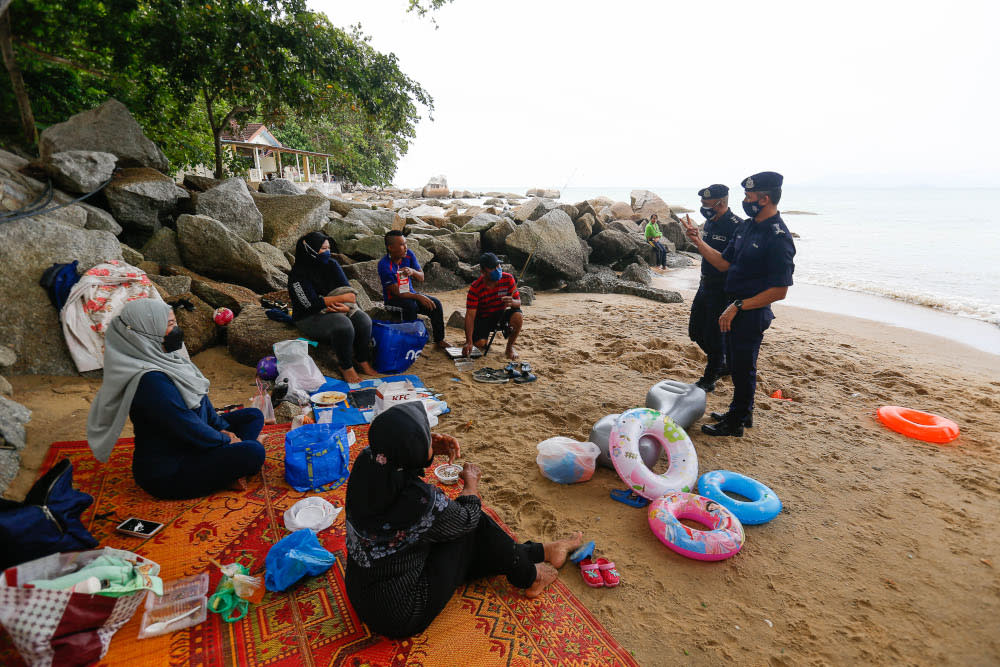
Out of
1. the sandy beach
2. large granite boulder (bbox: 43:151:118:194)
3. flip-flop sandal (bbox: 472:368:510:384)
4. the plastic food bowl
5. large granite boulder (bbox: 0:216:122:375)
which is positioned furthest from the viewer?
large granite boulder (bbox: 43:151:118:194)

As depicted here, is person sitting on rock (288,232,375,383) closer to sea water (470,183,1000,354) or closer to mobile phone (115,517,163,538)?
mobile phone (115,517,163,538)

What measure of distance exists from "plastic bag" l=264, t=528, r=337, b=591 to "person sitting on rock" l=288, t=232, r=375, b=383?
8.93ft

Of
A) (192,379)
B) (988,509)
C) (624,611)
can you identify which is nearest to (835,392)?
(988,509)

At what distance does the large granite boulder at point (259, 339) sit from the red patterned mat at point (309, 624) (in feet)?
7.93

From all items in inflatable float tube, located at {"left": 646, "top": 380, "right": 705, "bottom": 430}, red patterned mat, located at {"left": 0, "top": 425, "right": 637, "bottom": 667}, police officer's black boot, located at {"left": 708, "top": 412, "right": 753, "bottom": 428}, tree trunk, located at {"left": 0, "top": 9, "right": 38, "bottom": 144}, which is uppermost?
tree trunk, located at {"left": 0, "top": 9, "right": 38, "bottom": 144}

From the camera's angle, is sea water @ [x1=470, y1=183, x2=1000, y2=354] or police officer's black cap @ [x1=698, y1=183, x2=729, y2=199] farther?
sea water @ [x1=470, y1=183, x2=1000, y2=354]

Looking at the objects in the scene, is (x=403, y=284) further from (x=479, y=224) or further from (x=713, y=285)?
(x=479, y=224)

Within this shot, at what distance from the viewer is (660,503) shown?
3.15m

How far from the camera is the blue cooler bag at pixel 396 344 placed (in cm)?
564

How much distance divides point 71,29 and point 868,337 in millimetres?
15759

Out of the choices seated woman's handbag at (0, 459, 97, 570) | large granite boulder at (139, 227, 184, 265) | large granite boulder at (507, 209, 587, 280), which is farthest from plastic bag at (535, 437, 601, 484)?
large granite boulder at (507, 209, 587, 280)

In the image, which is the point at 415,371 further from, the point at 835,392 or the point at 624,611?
the point at 835,392

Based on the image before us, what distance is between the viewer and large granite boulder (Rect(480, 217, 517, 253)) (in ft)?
40.0

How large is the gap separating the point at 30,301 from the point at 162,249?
2.51 meters
